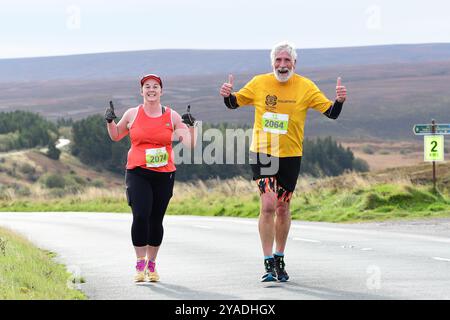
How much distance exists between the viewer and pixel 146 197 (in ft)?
35.8

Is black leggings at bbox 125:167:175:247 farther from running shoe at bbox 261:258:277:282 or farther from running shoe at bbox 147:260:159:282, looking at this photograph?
running shoe at bbox 261:258:277:282

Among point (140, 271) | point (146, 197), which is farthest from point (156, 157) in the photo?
point (140, 271)

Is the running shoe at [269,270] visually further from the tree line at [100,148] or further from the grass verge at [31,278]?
the tree line at [100,148]

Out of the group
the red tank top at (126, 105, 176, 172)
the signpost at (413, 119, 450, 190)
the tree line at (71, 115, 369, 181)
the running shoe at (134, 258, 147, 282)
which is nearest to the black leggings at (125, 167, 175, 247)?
the red tank top at (126, 105, 176, 172)

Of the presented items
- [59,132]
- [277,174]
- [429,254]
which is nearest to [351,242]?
[429,254]

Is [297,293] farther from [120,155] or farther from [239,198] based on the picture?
[120,155]

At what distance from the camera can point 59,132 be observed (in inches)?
5246

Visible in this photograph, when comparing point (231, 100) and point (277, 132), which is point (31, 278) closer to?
point (231, 100)

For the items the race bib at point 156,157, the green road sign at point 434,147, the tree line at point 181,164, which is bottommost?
the race bib at point 156,157

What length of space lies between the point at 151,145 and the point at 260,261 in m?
3.24

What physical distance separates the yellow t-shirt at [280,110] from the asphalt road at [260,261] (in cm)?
134

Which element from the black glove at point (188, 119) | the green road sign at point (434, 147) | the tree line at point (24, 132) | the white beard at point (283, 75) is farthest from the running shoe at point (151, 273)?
the tree line at point (24, 132)

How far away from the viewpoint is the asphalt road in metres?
10.1

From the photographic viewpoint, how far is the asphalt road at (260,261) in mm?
10133
